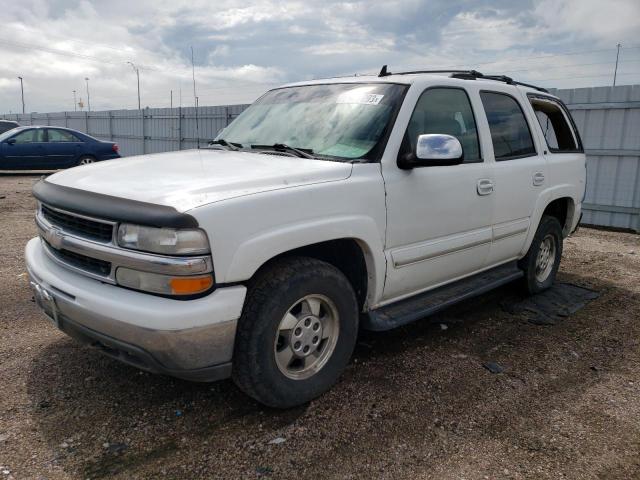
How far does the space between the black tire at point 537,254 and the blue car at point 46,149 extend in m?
13.7

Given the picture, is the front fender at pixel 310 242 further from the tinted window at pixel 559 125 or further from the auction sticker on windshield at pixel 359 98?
the tinted window at pixel 559 125

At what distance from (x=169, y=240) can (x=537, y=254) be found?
3.87 meters

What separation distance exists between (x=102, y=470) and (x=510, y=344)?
9.96 feet

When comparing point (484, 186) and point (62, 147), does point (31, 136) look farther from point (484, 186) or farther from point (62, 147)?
point (484, 186)

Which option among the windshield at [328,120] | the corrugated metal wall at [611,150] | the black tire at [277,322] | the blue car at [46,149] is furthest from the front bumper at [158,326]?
the blue car at [46,149]

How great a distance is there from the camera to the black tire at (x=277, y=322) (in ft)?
8.84

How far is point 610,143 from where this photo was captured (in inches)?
370

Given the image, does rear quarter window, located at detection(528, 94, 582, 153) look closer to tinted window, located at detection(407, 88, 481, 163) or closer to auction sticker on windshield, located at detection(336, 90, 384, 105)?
tinted window, located at detection(407, 88, 481, 163)

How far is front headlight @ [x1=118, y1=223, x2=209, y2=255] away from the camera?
2.42 meters

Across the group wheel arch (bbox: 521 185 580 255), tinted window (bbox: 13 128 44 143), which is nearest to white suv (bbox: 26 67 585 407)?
wheel arch (bbox: 521 185 580 255)

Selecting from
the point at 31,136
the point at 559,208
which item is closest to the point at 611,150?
the point at 559,208

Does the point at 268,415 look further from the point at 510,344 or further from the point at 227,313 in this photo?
the point at 510,344

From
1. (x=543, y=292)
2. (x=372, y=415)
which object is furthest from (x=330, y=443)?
(x=543, y=292)

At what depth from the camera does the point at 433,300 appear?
379cm
